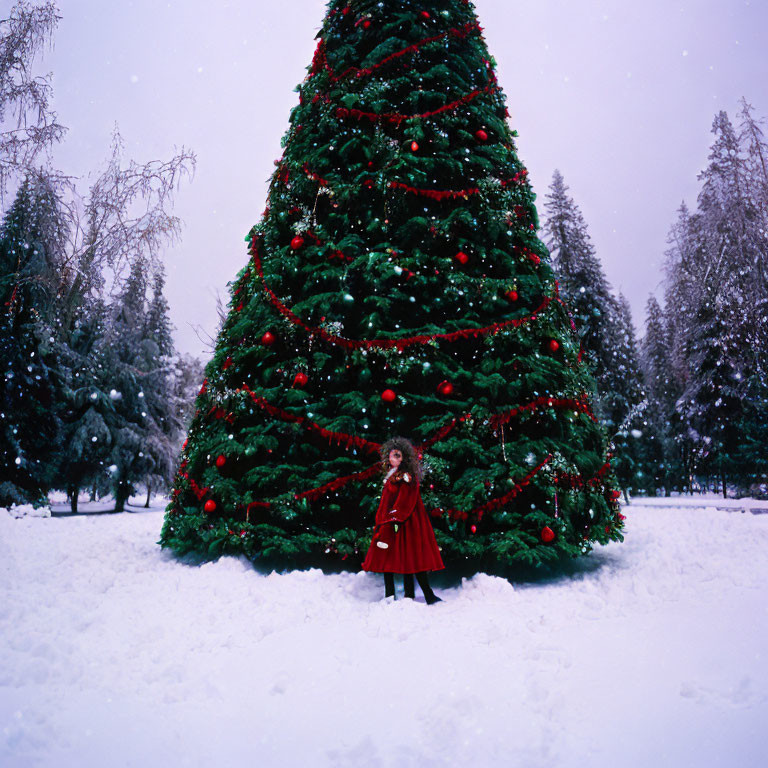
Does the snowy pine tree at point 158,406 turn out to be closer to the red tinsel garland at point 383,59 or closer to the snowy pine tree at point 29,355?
the snowy pine tree at point 29,355

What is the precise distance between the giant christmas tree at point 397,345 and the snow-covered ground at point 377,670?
2.14 feet

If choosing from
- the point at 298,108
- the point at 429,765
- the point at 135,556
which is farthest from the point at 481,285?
the point at 135,556

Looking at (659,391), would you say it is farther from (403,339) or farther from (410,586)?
(410,586)

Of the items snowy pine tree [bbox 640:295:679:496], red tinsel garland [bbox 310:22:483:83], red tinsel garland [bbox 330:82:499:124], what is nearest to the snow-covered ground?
red tinsel garland [bbox 330:82:499:124]

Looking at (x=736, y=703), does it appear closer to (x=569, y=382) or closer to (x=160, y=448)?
(x=569, y=382)

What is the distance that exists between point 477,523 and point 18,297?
1497 centimetres

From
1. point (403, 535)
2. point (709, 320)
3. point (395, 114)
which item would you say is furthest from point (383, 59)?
point (709, 320)

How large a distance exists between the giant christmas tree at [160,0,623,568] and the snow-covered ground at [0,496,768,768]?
2.14 feet

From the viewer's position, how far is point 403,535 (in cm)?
495

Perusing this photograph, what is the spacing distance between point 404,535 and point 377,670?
5.72 feet

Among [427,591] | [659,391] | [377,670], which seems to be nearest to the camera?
[377,670]

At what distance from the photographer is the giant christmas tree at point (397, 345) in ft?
18.7

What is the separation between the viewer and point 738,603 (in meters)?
4.48

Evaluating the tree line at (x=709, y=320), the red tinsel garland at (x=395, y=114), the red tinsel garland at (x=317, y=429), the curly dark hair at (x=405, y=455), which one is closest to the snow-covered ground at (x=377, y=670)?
the curly dark hair at (x=405, y=455)
